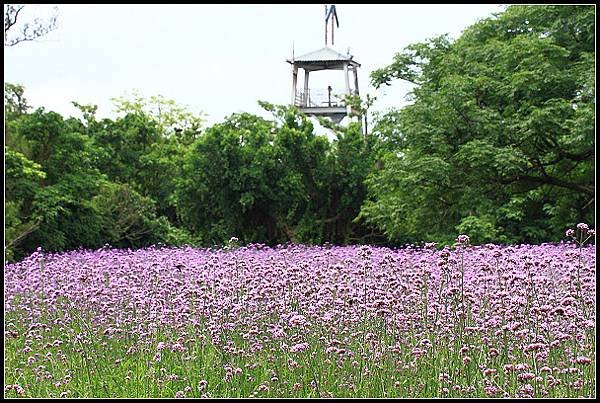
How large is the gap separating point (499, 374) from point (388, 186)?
9.36 metres

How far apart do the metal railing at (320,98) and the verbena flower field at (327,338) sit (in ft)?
35.5

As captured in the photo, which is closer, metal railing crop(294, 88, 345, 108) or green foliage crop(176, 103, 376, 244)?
green foliage crop(176, 103, 376, 244)

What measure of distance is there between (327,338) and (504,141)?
819 cm

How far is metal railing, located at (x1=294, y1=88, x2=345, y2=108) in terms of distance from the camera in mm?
15955

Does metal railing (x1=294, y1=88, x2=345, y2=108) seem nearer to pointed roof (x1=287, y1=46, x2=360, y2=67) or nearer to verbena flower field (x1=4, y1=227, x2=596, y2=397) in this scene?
pointed roof (x1=287, y1=46, x2=360, y2=67)

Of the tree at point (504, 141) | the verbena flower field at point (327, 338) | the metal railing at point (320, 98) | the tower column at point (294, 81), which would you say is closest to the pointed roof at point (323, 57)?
the tower column at point (294, 81)

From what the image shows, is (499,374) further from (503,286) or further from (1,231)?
(1,231)

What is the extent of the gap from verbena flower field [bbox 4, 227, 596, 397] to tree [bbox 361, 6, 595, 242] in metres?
6.17

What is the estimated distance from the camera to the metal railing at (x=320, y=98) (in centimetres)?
1596

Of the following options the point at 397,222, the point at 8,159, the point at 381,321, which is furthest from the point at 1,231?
the point at 397,222

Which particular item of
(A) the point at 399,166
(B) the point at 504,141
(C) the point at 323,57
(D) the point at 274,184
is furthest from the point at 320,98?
(B) the point at 504,141

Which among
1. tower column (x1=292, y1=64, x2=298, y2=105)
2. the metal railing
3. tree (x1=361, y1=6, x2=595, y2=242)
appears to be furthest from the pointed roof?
the metal railing

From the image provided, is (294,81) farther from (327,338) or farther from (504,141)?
(327,338)

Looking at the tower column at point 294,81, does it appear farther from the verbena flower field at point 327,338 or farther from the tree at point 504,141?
the verbena flower field at point 327,338
